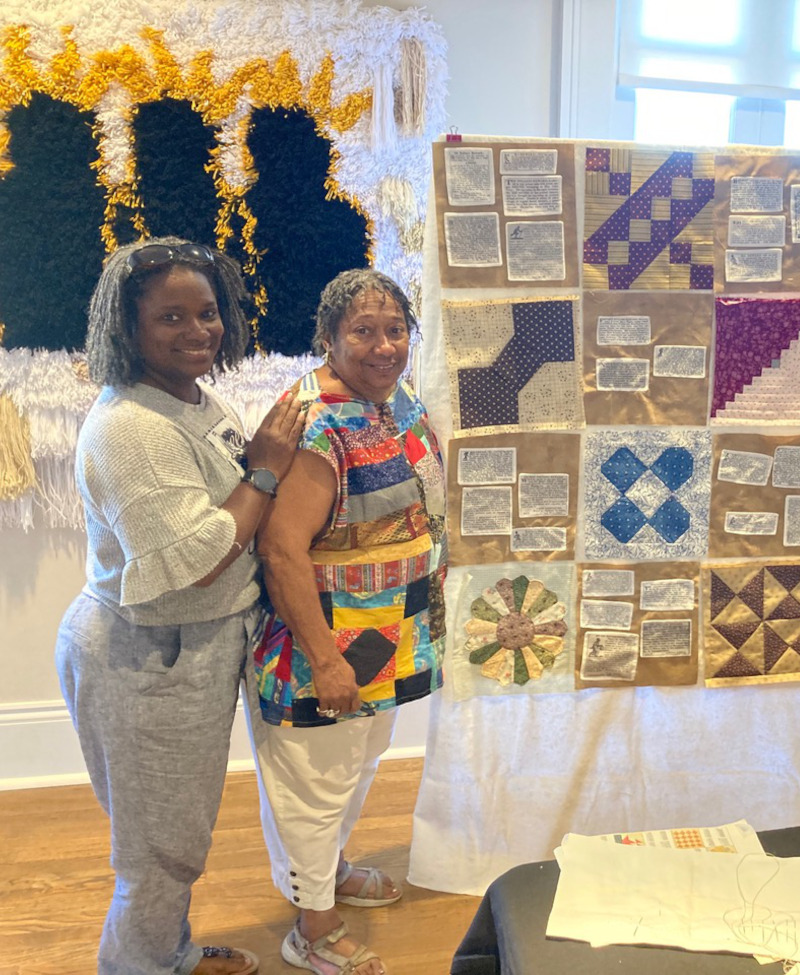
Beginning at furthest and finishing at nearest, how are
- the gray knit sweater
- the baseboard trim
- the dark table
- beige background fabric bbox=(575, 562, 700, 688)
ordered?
the baseboard trim, beige background fabric bbox=(575, 562, 700, 688), the gray knit sweater, the dark table

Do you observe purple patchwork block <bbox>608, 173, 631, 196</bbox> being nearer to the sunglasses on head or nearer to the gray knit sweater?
the sunglasses on head

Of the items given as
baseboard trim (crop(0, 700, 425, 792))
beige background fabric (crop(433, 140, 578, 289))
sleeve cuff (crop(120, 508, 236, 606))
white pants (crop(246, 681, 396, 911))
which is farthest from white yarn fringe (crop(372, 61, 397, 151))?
baseboard trim (crop(0, 700, 425, 792))

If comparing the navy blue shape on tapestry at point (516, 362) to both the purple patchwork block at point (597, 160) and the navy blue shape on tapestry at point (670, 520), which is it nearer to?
the purple patchwork block at point (597, 160)

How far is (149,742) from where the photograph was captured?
1373 mm

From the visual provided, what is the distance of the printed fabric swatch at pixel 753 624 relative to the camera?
6.10 feet

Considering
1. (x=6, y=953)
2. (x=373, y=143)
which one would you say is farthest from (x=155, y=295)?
(x=6, y=953)

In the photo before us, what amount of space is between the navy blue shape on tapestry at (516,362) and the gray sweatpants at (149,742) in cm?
65

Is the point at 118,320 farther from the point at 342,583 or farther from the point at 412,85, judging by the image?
the point at 412,85

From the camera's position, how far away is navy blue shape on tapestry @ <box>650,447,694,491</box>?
1792mm

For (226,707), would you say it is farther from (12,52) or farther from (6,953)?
(12,52)

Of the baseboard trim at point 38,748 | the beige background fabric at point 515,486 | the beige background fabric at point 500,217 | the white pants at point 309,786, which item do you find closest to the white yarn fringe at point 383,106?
the beige background fabric at point 500,217

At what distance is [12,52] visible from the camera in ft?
6.52

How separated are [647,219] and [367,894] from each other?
1589mm

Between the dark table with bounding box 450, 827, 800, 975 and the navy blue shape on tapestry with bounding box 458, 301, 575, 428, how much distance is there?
0.86 m
